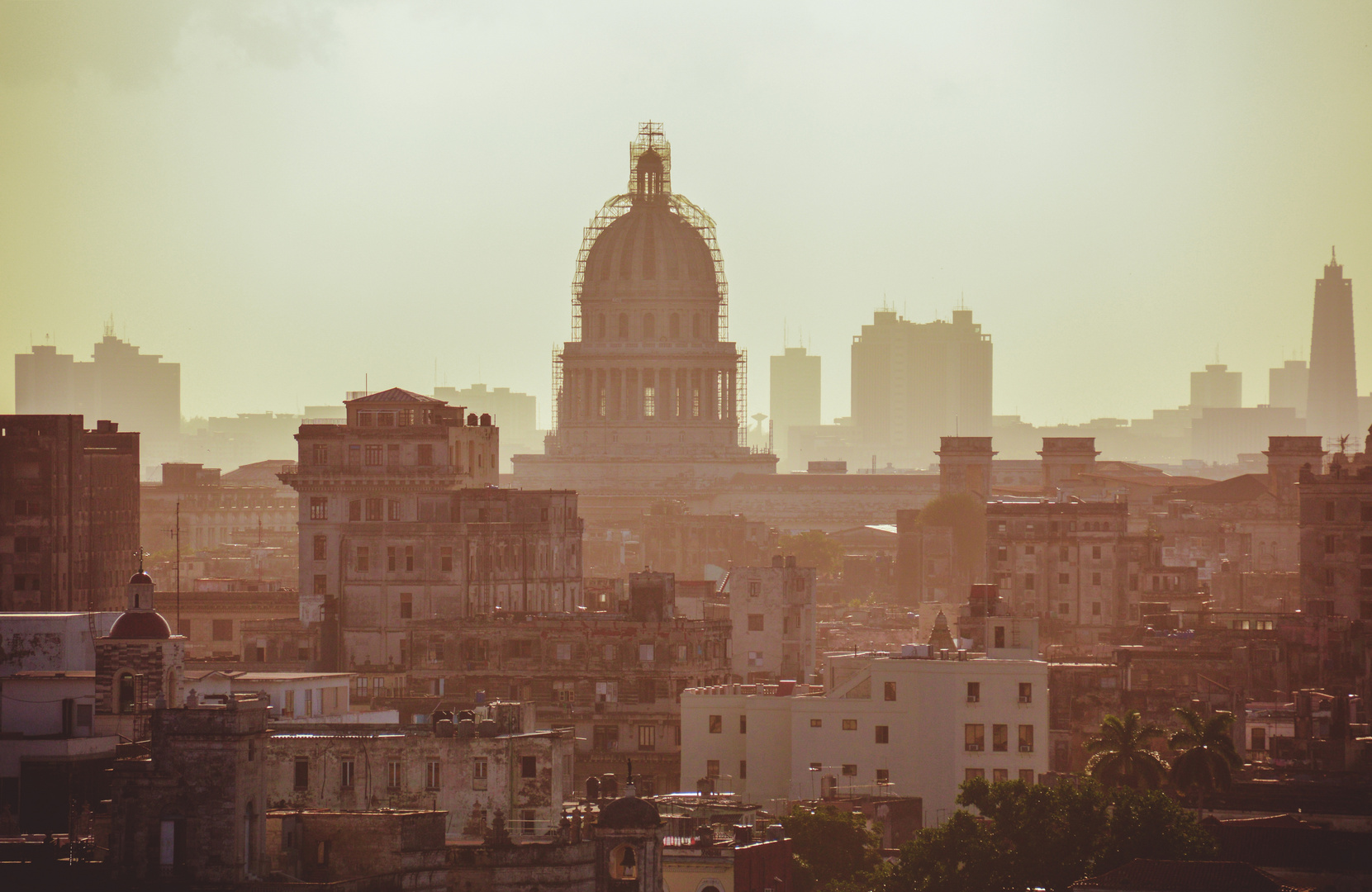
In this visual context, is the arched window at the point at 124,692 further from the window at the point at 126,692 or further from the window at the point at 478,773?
the window at the point at 478,773

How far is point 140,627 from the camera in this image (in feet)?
307

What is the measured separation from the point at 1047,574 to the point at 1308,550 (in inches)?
1091

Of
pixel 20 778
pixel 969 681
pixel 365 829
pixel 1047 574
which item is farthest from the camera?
pixel 1047 574

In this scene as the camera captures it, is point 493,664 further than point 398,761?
Yes

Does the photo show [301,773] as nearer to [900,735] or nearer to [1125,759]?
[900,735]

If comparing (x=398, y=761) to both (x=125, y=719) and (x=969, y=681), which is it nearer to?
(x=125, y=719)

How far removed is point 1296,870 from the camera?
86.2m

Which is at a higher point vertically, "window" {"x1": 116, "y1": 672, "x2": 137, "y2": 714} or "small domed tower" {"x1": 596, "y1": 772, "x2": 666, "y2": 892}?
"window" {"x1": 116, "y1": 672, "x2": 137, "y2": 714}

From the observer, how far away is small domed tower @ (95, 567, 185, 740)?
93000mm

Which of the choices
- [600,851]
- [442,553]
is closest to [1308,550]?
[442,553]

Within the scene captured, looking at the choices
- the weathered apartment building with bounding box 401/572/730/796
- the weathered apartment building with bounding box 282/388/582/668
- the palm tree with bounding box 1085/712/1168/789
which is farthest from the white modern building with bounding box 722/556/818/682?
the palm tree with bounding box 1085/712/1168/789

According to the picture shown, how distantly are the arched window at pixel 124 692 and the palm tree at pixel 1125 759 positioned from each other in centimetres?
2684

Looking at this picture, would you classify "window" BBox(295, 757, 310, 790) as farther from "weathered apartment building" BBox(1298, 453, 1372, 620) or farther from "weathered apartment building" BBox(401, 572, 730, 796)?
"weathered apartment building" BBox(1298, 453, 1372, 620)

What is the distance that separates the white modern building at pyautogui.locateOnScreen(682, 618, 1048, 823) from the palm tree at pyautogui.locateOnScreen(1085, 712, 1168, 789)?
127 inches
